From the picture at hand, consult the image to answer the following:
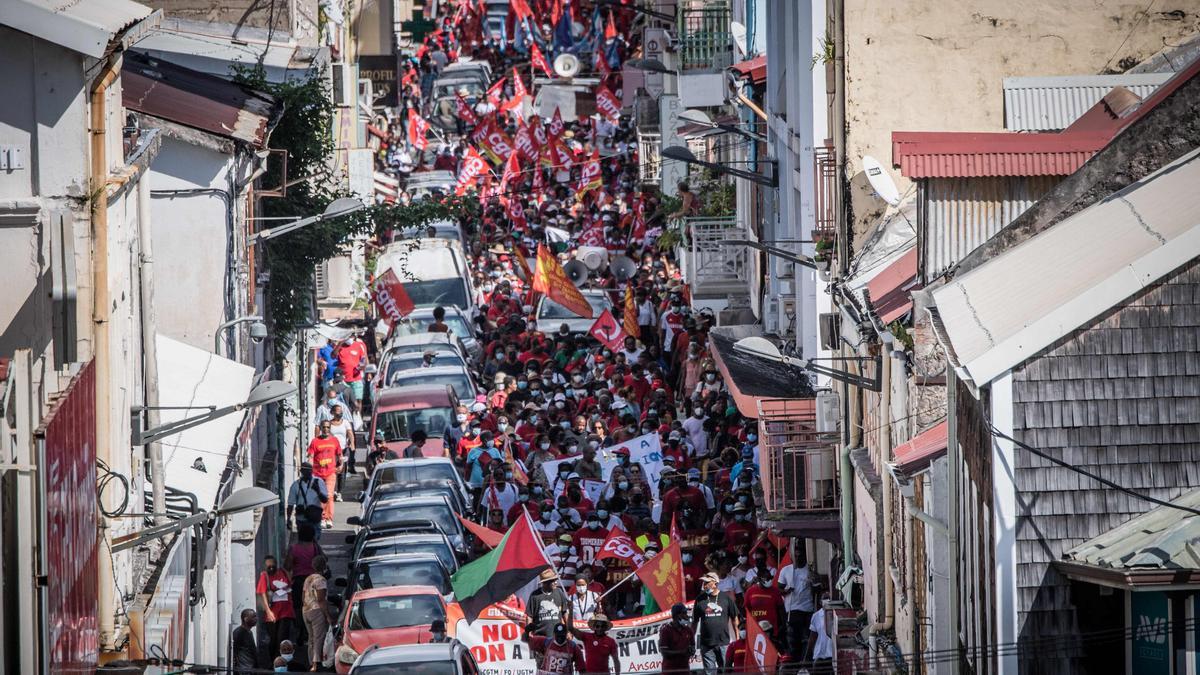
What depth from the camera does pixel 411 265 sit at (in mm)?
39812

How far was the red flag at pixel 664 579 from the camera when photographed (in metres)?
19.8

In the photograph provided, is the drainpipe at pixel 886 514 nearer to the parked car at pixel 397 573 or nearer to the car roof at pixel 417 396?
the parked car at pixel 397 573

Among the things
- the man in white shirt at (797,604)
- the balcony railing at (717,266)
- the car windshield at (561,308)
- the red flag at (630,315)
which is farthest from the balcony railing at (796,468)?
the car windshield at (561,308)

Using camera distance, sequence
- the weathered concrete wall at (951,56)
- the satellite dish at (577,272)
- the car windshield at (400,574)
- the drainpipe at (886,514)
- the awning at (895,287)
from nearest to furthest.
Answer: the awning at (895,287)
the drainpipe at (886,514)
the weathered concrete wall at (951,56)
the car windshield at (400,574)
the satellite dish at (577,272)

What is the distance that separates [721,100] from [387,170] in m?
21.1

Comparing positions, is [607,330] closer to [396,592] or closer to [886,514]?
[396,592]

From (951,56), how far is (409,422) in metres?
12.0

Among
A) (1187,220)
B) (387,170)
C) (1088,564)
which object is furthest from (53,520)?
(387,170)

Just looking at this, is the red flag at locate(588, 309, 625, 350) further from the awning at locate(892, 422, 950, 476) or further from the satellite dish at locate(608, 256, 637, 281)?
the awning at locate(892, 422, 950, 476)

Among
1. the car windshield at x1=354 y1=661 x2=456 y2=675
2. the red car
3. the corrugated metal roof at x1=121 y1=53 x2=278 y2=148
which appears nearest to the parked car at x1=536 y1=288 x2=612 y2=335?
the corrugated metal roof at x1=121 y1=53 x2=278 y2=148

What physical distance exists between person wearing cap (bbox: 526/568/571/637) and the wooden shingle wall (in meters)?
8.59

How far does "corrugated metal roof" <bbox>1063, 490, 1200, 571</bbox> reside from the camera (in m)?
11.0

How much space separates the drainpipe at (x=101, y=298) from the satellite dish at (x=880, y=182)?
7.62 metres

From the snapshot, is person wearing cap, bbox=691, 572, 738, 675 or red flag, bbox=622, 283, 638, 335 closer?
Result: person wearing cap, bbox=691, 572, 738, 675
